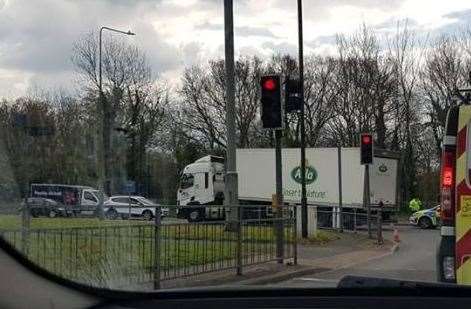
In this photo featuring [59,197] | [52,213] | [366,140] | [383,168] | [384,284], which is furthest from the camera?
[383,168]

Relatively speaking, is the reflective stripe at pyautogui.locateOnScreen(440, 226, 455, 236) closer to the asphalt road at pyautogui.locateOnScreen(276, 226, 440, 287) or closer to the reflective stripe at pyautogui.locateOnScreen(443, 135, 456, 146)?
the reflective stripe at pyautogui.locateOnScreen(443, 135, 456, 146)

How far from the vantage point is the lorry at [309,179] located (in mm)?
33375

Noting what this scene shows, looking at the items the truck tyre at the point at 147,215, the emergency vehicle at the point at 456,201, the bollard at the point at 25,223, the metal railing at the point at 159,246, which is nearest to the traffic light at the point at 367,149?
the metal railing at the point at 159,246

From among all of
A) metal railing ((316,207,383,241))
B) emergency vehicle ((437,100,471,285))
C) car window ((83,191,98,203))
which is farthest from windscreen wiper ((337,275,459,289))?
metal railing ((316,207,383,241))

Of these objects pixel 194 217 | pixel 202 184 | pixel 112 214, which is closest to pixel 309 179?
pixel 202 184

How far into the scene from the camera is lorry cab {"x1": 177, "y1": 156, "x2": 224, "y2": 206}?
37.9m

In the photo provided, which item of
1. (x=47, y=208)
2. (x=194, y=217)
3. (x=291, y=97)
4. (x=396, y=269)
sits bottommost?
(x=396, y=269)

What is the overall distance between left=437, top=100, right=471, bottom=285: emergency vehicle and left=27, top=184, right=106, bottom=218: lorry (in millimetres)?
2928

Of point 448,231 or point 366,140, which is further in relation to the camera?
point 366,140

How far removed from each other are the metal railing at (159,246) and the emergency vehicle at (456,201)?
259 centimetres

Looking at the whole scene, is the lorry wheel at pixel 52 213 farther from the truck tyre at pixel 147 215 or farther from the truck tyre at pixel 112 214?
the truck tyre at pixel 147 215

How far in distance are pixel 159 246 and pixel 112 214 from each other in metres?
3.18

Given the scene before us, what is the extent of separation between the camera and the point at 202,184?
3812cm

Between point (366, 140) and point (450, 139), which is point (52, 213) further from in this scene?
point (366, 140)
